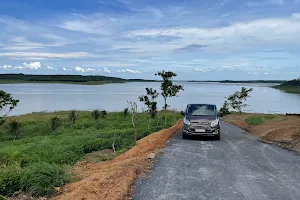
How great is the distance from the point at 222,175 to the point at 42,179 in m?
4.71

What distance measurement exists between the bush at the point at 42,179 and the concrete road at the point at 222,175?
2099 mm

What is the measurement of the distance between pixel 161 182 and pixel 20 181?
3.69 metres

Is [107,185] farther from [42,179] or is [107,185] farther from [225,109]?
[225,109]

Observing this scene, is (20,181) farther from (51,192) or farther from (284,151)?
(284,151)

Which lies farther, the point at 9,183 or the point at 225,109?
the point at 225,109

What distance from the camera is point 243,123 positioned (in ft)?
93.3

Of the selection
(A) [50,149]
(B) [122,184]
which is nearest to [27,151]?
(A) [50,149]

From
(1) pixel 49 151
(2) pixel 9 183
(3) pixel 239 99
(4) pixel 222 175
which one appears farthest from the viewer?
(3) pixel 239 99

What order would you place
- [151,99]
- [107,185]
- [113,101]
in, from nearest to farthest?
[107,185] → [151,99] → [113,101]

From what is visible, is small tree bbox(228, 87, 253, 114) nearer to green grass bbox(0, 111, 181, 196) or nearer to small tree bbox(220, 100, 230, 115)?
small tree bbox(220, 100, 230, 115)

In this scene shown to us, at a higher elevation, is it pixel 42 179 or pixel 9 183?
pixel 42 179

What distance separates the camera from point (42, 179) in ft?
27.3

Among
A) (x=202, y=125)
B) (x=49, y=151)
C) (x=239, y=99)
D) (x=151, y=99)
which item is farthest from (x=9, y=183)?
(x=239, y=99)

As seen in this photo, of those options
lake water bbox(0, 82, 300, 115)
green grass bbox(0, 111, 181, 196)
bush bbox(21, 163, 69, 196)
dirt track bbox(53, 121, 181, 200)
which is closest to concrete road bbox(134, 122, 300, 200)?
dirt track bbox(53, 121, 181, 200)
